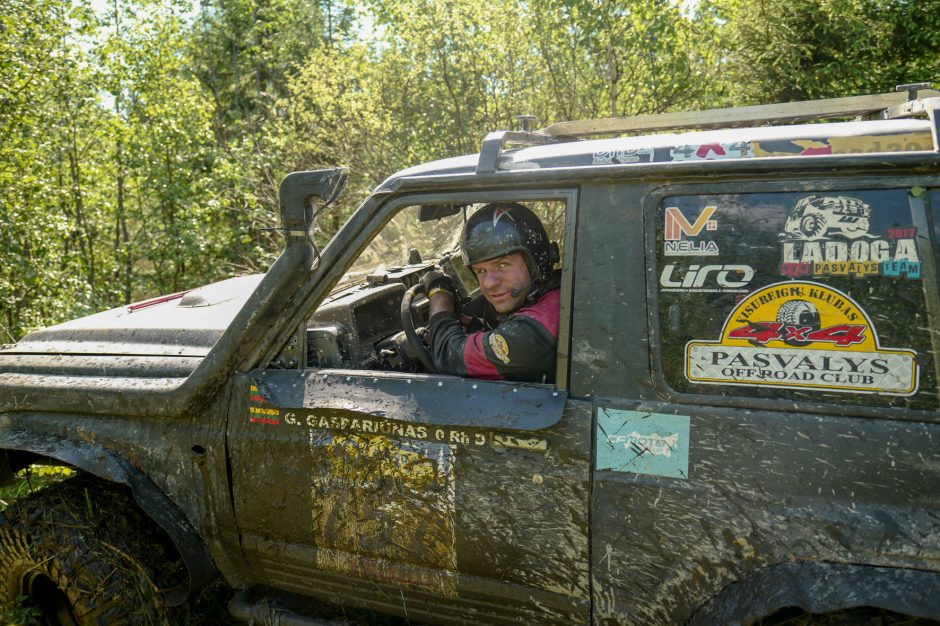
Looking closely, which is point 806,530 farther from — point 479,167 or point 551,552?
point 479,167

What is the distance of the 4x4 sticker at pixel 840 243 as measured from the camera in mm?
1740

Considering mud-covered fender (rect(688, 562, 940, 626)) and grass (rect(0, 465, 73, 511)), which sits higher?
mud-covered fender (rect(688, 562, 940, 626))

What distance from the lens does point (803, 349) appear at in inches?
71.3

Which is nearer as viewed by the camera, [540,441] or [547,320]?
[540,441]

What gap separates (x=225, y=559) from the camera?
2.62 metres

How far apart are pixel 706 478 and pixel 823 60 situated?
817 centimetres

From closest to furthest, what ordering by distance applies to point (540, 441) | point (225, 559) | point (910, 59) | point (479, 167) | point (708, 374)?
point (708, 374) → point (540, 441) → point (479, 167) → point (225, 559) → point (910, 59)

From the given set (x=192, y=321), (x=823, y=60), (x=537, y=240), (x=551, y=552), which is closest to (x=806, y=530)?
(x=551, y=552)

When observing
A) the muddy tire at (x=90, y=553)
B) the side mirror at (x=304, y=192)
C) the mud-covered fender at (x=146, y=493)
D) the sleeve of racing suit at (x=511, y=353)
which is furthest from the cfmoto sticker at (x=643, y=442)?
the muddy tire at (x=90, y=553)

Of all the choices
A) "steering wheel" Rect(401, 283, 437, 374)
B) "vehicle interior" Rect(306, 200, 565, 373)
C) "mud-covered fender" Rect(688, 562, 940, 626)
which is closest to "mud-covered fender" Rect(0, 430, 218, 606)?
"vehicle interior" Rect(306, 200, 565, 373)

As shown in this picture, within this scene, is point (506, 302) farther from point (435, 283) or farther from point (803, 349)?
point (803, 349)

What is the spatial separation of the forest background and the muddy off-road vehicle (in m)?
4.84

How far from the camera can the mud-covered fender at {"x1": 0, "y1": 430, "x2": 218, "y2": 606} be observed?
253 cm

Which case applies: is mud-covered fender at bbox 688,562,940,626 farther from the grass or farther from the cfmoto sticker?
the grass
